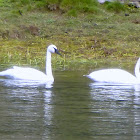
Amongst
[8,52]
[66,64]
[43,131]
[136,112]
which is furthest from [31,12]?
[43,131]

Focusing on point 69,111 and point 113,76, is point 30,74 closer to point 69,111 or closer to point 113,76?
point 113,76

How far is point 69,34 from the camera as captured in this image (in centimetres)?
2005

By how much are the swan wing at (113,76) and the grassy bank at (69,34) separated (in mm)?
2094

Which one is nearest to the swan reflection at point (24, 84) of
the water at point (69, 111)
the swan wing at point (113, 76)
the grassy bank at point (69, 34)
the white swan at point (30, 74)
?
the water at point (69, 111)

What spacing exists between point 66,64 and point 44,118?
7.85 metres

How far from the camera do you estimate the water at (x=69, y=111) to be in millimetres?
7770

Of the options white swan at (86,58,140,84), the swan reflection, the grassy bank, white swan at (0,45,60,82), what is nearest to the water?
the swan reflection

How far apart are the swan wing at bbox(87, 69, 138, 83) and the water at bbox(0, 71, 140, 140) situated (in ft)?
2.21

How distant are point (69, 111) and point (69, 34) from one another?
10.8 meters

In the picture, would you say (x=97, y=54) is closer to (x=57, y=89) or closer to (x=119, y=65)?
(x=119, y=65)

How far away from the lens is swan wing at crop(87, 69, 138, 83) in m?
13.6

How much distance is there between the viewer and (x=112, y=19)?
21.8 metres

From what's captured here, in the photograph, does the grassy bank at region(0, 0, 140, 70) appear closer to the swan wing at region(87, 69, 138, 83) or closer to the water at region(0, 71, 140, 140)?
the swan wing at region(87, 69, 138, 83)

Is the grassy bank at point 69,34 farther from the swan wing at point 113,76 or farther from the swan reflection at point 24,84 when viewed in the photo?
the swan reflection at point 24,84
